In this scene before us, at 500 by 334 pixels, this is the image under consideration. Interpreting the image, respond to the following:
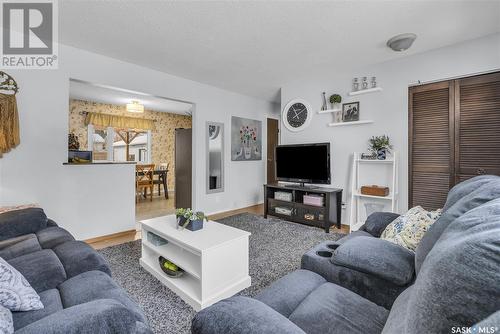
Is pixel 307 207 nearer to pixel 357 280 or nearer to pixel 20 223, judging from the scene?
pixel 357 280

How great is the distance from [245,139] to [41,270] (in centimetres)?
404

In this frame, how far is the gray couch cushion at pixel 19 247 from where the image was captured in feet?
4.99

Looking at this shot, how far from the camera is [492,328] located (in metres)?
0.37

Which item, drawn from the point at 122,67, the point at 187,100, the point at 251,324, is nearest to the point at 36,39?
the point at 122,67

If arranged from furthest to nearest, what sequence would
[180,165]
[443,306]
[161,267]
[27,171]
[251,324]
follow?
[180,165] → [27,171] → [161,267] → [251,324] → [443,306]

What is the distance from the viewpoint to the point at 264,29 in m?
2.46

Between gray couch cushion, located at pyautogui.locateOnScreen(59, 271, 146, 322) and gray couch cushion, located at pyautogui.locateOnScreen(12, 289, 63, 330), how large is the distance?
1.0 inches

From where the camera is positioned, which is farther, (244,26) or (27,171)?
(27,171)

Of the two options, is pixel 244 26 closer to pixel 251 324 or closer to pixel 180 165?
pixel 251 324

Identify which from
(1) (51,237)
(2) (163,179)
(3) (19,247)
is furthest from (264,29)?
(2) (163,179)

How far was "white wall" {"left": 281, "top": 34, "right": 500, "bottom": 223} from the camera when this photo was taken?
2.69 meters

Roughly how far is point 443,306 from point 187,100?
414cm

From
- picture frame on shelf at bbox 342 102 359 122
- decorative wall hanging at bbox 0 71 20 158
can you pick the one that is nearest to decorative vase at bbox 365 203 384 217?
picture frame on shelf at bbox 342 102 359 122

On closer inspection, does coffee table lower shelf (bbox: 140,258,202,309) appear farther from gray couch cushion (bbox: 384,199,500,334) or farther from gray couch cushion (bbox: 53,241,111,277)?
gray couch cushion (bbox: 384,199,500,334)
